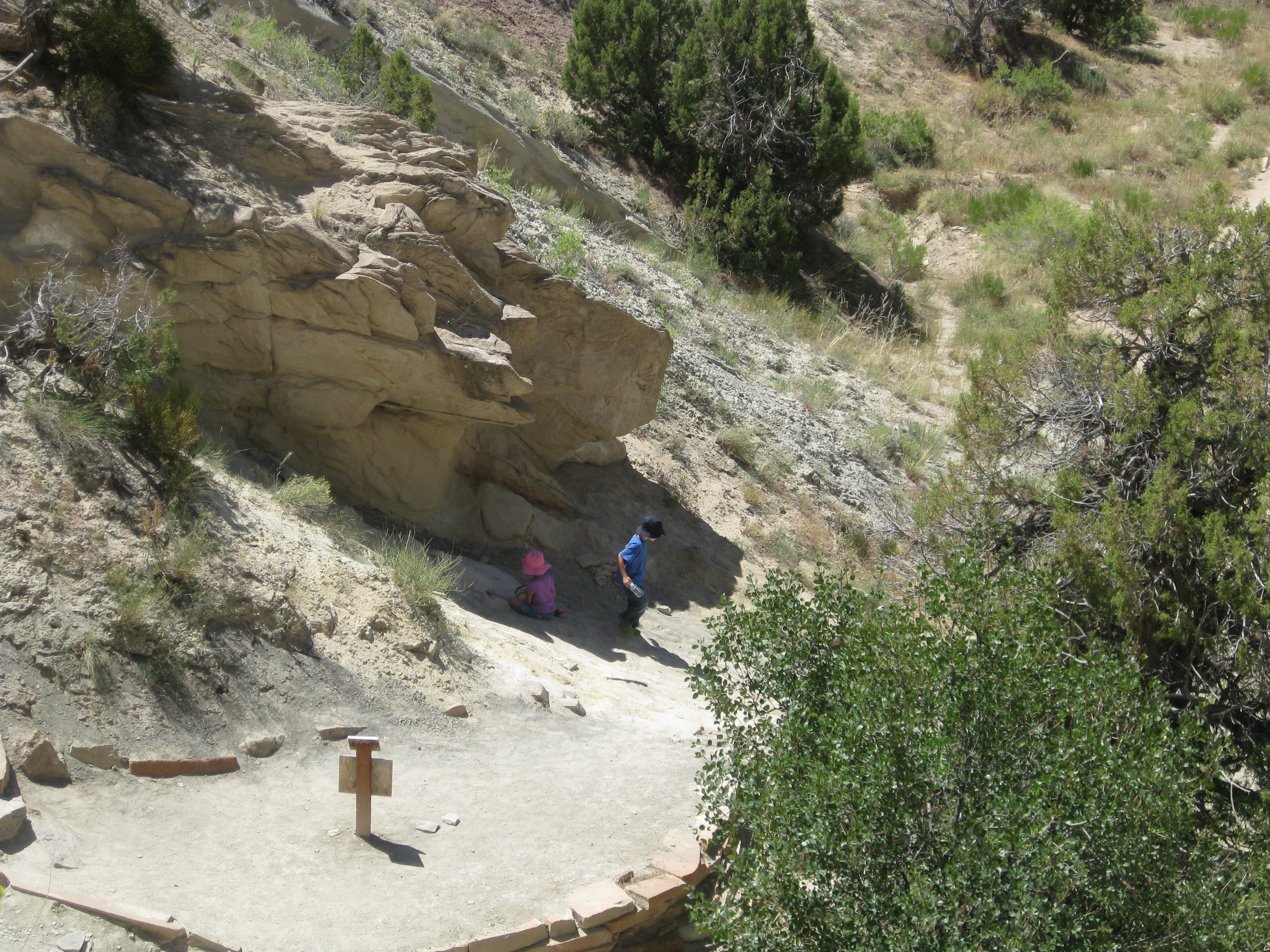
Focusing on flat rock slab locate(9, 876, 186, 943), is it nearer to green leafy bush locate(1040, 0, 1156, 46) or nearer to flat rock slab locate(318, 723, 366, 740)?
flat rock slab locate(318, 723, 366, 740)

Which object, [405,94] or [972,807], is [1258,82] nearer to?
[405,94]

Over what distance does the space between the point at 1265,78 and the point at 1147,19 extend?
236 inches

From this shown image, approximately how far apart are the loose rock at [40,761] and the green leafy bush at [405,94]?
10363mm

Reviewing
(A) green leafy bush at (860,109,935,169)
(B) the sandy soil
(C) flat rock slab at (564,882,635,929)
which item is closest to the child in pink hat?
(B) the sandy soil

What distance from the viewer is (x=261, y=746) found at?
490cm

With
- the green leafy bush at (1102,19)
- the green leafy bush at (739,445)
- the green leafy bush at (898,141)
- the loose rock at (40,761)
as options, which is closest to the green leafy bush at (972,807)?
the loose rock at (40,761)

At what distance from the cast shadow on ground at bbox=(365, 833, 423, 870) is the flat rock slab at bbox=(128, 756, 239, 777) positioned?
857mm

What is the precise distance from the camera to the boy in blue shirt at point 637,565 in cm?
869

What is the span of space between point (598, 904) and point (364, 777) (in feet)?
3.92

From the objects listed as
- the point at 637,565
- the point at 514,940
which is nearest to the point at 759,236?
the point at 637,565

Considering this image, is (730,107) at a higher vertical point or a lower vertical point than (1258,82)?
lower

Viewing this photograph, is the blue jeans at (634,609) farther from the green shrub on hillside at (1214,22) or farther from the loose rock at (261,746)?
the green shrub on hillside at (1214,22)

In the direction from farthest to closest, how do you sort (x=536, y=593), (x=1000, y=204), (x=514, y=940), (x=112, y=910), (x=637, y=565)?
(x=1000, y=204) → (x=637, y=565) → (x=536, y=593) → (x=514, y=940) → (x=112, y=910)

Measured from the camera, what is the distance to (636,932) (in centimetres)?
450
